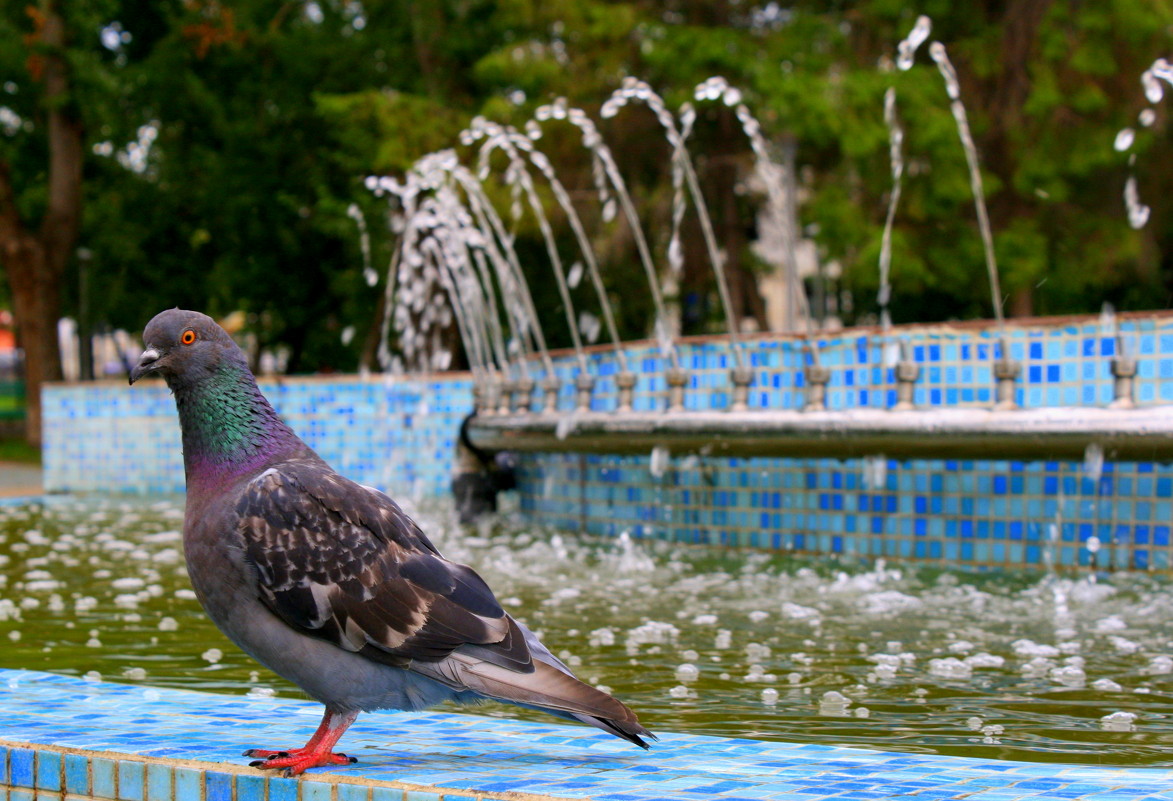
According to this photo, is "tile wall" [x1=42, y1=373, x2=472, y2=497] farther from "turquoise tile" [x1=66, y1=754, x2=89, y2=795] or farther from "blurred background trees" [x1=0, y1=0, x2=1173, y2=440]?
"turquoise tile" [x1=66, y1=754, x2=89, y2=795]

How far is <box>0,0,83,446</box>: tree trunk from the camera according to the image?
77.4ft

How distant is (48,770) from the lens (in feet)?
10.5

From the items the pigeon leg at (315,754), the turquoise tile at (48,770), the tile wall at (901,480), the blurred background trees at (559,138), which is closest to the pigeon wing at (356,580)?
the pigeon leg at (315,754)

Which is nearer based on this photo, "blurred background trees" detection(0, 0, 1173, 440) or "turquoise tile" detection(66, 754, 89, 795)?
"turquoise tile" detection(66, 754, 89, 795)

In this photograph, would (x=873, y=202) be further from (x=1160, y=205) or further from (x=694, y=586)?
(x=694, y=586)

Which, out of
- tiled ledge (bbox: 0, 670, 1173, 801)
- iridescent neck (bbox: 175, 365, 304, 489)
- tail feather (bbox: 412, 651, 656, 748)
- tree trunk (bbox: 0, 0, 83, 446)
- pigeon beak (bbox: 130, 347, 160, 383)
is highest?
tree trunk (bbox: 0, 0, 83, 446)

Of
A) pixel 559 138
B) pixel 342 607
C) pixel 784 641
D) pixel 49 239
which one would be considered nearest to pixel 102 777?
pixel 342 607

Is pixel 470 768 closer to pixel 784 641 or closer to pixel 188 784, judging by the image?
pixel 188 784

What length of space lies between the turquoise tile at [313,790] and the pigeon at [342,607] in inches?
3.0

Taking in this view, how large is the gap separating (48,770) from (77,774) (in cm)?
8

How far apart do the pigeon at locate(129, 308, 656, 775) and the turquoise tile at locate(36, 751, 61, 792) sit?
16.6 inches

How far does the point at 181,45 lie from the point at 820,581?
21.8 meters

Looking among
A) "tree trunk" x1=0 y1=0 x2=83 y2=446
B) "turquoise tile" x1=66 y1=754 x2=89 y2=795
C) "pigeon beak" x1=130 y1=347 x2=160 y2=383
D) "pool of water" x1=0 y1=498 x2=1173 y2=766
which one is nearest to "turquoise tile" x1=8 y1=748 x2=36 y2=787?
"turquoise tile" x1=66 y1=754 x2=89 y2=795

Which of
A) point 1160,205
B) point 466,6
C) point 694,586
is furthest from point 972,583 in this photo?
point 466,6
